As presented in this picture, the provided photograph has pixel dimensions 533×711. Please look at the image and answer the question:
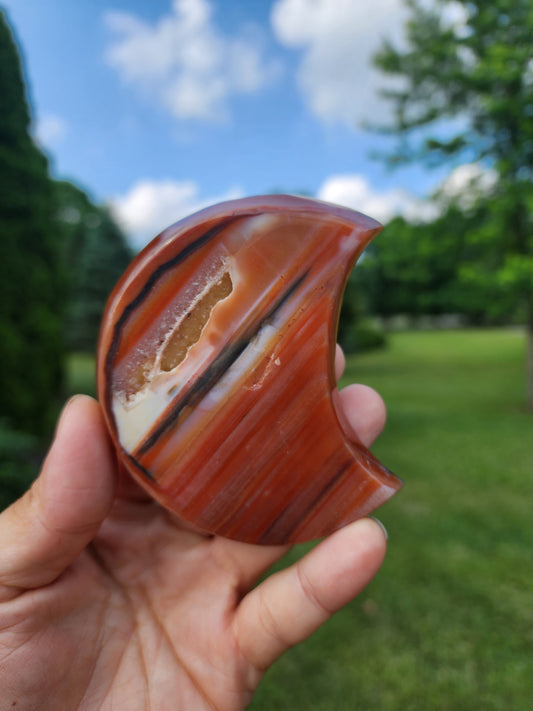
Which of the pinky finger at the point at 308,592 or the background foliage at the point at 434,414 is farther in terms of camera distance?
the background foliage at the point at 434,414

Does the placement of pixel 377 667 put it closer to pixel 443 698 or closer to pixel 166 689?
pixel 443 698

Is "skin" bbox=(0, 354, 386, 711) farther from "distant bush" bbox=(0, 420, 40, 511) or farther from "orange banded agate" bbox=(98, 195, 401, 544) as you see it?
"distant bush" bbox=(0, 420, 40, 511)

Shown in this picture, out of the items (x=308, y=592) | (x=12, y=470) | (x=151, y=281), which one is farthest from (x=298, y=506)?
(x=12, y=470)

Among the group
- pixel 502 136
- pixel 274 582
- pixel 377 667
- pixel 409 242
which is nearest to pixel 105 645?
pixel 274 582

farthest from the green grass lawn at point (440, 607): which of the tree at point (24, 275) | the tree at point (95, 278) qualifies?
the tree at point (95, 278)

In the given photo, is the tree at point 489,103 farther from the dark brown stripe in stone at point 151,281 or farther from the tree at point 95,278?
the tree at point 95,278

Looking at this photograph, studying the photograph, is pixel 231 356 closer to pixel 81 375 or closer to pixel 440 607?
pixel 440 607
